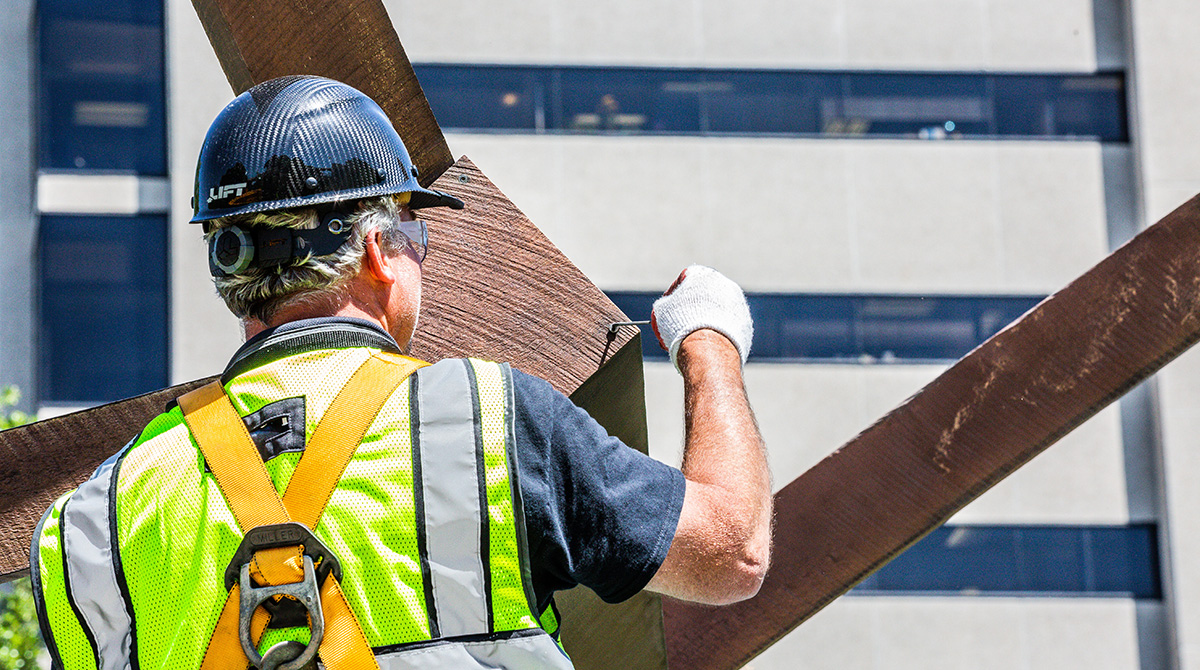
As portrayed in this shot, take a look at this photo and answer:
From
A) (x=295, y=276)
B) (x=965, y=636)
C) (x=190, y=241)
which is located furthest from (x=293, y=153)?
(x=965, y=636)

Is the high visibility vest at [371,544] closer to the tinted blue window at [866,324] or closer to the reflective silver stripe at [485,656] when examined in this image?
the reflective silver stripe at [485,656]

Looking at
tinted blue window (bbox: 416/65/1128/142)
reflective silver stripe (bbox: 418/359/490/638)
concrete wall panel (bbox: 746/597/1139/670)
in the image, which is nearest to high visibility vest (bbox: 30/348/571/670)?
reflective silver stripe (bbox: 418/359/490/638)

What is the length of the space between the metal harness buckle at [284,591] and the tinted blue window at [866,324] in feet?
56.2

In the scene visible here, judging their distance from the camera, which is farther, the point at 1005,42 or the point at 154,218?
the point at 1005,42

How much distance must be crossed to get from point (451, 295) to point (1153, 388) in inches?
724

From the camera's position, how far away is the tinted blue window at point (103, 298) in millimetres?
18109

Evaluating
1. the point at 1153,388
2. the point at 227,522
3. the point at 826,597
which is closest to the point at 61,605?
the point at 227,522

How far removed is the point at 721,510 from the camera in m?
1.78

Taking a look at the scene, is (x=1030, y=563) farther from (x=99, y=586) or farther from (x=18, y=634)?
(x=99, y=586)

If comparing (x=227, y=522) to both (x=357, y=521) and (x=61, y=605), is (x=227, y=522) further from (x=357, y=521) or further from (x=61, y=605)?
(x=61, y=605)

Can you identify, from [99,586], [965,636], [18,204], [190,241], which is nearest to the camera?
[99,586]

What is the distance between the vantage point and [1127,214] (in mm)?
19828

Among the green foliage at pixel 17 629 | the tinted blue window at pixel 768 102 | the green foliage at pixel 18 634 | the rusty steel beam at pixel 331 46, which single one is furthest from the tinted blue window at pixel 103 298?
the rusty steel beam at pixel 331 46

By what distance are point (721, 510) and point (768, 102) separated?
18.3 m
